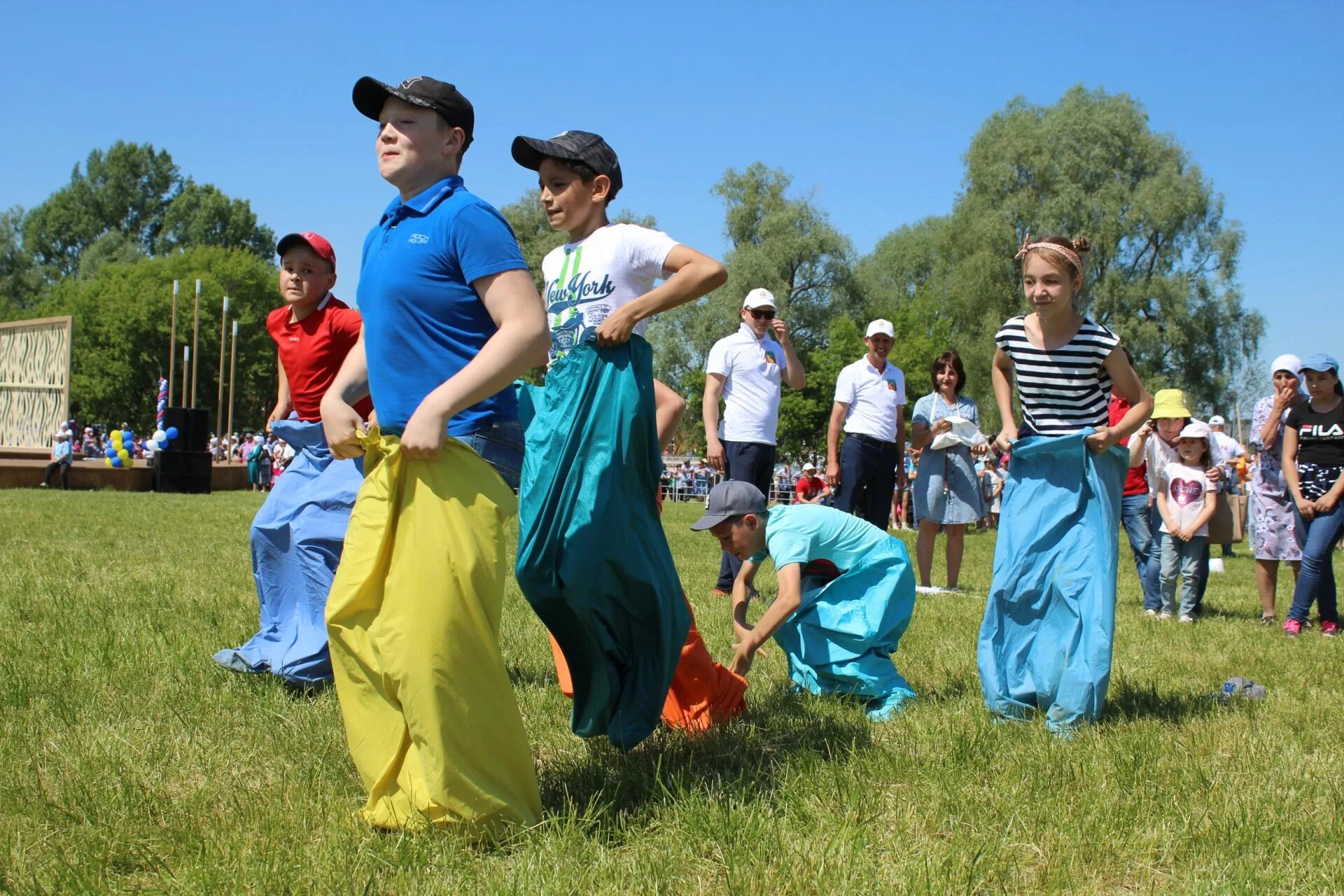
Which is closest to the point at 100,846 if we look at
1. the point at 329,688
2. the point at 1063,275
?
the point at 329,688

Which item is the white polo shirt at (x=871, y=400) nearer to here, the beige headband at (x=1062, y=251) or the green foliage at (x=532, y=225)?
the beige headband at (x=1062, y=251)

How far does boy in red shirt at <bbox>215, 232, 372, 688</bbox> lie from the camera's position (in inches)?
203

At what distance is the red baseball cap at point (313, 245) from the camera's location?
5527mm

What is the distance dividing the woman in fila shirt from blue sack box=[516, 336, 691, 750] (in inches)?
252

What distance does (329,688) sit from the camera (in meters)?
5.00

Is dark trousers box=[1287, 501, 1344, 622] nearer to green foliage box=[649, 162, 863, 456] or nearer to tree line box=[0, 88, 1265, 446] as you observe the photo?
tree line box=[0, 88, 1265, 446]

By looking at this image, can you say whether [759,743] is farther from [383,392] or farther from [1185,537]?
[1185,537]

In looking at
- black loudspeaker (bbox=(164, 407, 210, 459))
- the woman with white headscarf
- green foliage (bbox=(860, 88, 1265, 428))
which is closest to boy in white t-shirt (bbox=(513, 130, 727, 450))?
the woman with white headscarf

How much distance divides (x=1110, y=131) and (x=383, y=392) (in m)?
41.1

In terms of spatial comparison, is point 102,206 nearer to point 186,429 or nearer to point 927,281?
point 927,281

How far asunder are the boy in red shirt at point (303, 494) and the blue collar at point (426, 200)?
2066mm

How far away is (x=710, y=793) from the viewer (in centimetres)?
349

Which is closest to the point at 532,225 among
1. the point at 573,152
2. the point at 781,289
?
the point at 781,289

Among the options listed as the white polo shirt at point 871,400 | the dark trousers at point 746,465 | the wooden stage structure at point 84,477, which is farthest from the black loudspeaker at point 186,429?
the white polo shirt at point 871,400
